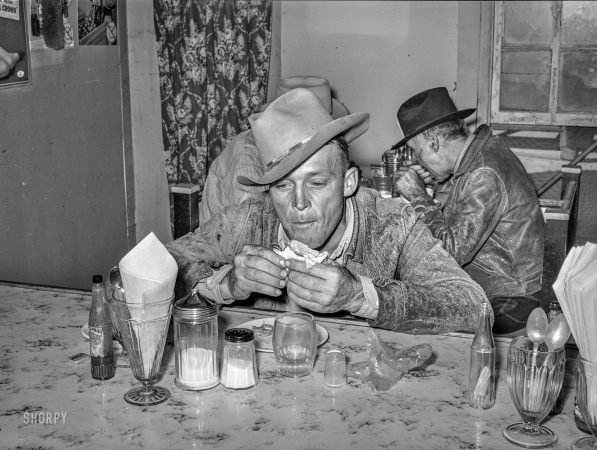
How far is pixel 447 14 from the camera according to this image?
561cm

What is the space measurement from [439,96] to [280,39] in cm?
234

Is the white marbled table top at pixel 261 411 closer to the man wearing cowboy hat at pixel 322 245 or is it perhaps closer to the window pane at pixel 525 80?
the man wearing cowboy hat at pixel 322 245

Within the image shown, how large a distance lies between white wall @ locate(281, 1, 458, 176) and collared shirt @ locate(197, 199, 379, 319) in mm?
3109

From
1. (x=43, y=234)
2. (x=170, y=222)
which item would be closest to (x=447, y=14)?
(x=170, y=222)

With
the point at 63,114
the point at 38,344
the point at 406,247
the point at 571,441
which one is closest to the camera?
the point at 571,441

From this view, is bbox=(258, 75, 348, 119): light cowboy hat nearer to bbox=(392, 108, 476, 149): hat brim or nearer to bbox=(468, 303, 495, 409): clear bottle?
bbox=(392, 108, 476, 149): hat brim

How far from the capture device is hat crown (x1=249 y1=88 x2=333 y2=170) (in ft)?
7.71

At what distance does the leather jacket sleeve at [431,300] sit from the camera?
2.12 m

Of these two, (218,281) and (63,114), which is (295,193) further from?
(63,114)

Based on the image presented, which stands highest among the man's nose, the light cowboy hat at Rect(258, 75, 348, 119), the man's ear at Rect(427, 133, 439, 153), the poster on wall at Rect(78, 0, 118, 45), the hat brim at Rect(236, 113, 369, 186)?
the poster on wall at Rect(78, 0, 118, 45)

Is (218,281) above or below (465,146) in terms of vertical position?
below

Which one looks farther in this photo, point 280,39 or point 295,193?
point 280,39

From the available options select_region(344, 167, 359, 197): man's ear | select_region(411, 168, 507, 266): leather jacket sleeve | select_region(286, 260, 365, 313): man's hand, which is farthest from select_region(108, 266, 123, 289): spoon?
select_region(411, 168, 507, 266): leather jacket sleeve

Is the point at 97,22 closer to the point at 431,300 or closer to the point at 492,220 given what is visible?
the point at 492,220
